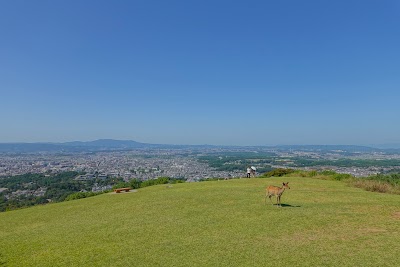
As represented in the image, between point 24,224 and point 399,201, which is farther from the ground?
point 399,201

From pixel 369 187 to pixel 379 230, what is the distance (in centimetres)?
1073

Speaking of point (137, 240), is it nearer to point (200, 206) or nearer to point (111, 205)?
point (200, 206)

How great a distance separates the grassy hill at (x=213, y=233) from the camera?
841 centimetres

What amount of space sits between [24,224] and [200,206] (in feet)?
27.7

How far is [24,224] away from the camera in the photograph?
1451 cm

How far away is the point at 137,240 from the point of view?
10383 mm

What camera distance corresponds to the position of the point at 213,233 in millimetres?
10602

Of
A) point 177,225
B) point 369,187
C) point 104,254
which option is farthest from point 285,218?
point 369,187

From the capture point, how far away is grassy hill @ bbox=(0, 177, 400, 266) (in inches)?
331

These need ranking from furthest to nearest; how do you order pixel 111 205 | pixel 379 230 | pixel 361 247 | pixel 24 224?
pixel 111 205 < pixel 24 224 < pixel 379 230 < pixel 361 247

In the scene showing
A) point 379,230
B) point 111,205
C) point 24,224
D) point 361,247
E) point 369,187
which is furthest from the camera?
point 369,187

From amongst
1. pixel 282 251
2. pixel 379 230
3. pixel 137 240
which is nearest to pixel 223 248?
pixel 282 251

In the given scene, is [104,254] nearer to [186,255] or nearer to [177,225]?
[186,255]

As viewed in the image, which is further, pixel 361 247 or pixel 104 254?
pixel 104 254
